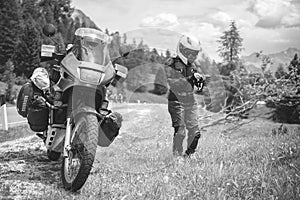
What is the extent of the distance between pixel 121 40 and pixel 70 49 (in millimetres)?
654

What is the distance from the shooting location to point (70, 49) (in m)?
4.52

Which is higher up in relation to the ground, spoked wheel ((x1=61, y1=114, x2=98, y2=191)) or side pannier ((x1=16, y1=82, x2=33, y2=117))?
side pannier ((x1=16, y1=82, x2=33, y2=117))

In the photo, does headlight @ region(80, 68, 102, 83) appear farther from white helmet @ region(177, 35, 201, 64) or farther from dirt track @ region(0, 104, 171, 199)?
white helmet @ region(177, 35, 201, 64)

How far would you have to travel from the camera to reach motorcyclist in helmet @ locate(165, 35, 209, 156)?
17.6 feet

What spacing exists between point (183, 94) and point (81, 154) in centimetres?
234

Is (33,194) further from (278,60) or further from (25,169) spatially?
(278,60)

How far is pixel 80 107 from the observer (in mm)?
3891

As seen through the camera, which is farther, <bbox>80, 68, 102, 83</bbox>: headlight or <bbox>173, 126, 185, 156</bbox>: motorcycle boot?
<bbox>173, 126, 185, 156</bbox>: motorcycle boot

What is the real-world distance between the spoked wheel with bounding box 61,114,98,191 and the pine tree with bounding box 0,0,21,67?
56.8m

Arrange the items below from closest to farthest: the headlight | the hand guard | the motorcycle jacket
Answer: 1. the headlight
2. the hand guard
3. the motorcycle jacket

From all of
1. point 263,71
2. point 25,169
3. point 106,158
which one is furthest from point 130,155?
point 263,71

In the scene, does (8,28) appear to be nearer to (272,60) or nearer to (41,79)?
(272,60)

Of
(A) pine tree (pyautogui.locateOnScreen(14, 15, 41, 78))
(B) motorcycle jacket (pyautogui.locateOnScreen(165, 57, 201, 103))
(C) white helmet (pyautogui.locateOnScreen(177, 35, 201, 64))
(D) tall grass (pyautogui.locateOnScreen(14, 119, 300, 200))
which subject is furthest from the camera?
(A) pine tree (pyautogui.locateOnScreen(14, 15, 41, 78))

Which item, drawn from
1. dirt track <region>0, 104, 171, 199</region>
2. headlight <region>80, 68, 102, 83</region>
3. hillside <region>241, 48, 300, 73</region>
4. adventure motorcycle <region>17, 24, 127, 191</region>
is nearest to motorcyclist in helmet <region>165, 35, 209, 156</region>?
adventure motorcycle <region>17, 24, 127, 191</region>
